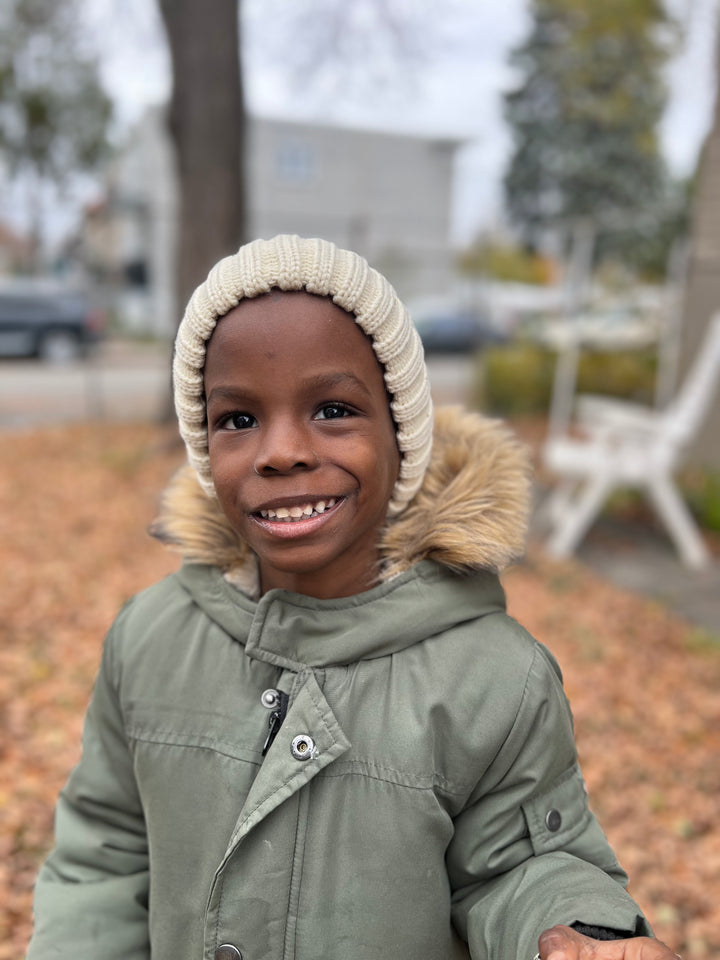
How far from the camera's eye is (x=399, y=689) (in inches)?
45.5

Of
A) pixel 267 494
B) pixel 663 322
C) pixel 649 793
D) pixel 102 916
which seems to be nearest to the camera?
pixel 267 494

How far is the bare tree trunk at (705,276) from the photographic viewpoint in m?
6.67

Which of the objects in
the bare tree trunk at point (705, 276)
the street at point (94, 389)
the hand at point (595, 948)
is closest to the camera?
the hand at point (595, 948)

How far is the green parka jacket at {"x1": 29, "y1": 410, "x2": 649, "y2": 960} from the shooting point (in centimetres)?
112

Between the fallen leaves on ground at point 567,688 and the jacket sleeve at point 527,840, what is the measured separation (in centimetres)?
112

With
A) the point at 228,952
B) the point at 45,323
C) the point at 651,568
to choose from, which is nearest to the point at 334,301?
the point at 228,952

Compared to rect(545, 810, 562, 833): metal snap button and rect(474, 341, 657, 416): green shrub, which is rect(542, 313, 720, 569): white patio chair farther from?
rect(474, 341, 657, 416): green shrub

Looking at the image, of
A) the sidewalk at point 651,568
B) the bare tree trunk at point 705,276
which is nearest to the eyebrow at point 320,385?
the sidewalk at point 651,568

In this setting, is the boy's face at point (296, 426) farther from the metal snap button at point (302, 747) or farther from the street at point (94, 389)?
the street at point (94, 389)

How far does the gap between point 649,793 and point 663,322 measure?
24.5 feet

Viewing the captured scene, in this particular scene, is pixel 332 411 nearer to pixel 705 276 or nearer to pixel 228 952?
pixel 228 952

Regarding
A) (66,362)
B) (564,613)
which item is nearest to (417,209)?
(66,362)

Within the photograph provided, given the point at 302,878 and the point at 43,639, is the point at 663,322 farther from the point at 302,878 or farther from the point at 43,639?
the point at 302,878

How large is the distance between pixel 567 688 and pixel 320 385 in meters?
3.06
